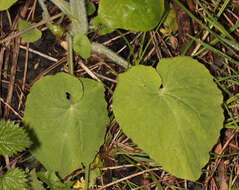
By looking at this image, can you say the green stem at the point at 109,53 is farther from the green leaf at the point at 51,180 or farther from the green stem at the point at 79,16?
the green leaf at the point at 51,180

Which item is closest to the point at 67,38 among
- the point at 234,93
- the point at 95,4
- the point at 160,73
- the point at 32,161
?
the point at 95,4

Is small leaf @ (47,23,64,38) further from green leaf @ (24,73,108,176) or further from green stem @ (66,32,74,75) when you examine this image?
green leaf @ (24,73,108,176)

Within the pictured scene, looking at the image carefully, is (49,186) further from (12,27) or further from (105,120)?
(12,27)

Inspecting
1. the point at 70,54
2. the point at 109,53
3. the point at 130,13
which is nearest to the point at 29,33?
the point at 70,54

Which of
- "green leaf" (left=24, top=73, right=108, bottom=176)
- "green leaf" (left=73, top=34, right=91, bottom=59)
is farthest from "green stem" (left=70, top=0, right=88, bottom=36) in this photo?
"green leaf" (left=24, top=73, right=108, bottom=176)

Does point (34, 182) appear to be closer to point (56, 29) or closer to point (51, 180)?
point (51, 180)

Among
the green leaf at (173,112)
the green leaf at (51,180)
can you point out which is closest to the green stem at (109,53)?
the green leaf at (173,112)
